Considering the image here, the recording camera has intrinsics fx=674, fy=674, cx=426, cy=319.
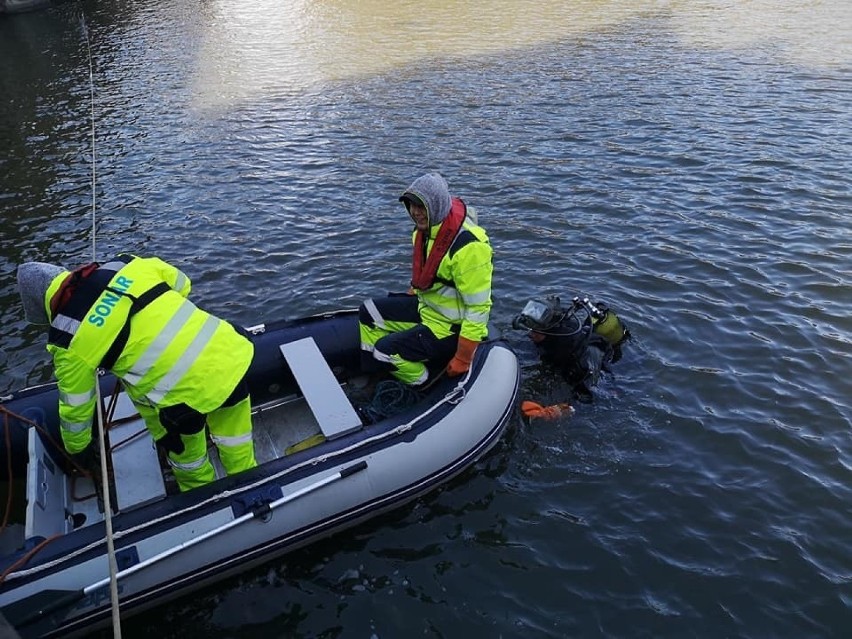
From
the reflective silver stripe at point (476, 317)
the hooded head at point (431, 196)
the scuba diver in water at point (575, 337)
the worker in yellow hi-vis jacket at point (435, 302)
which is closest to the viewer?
the hooded head at point (431, 196)

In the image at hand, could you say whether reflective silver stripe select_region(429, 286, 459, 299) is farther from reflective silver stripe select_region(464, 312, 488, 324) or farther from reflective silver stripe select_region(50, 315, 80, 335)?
reflective silver stripe select_region(50, 315, 80, 335)

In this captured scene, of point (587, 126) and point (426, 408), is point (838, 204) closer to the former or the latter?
point (587, 126)

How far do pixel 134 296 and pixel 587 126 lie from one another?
33.6 feet

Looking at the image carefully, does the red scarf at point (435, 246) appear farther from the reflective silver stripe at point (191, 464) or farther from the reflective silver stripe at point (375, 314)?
the reflective silver stripe at point (191, 464)

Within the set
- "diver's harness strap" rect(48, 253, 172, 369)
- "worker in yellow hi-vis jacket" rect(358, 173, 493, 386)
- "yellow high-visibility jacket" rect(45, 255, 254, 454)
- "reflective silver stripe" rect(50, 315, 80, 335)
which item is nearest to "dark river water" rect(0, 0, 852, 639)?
"worker in yellow hi-vis jacket" rect(358, 173, 493, 386)

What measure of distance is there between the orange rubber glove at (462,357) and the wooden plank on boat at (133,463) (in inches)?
96.4

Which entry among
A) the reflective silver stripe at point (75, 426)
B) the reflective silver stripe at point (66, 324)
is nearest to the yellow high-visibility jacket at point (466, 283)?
the reflective silver stripe at point (66, 324)

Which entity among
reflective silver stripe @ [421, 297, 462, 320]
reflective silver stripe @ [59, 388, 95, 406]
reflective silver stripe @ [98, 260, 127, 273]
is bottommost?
reflective silver stripe @ [421, 297, 462, 320]

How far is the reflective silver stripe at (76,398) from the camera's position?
14.1ft

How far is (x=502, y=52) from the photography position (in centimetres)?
1759

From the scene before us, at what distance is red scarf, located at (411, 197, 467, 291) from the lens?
5.38 m

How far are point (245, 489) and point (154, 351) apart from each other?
1213 millimetres

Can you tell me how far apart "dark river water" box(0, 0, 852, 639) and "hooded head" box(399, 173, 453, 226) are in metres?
2.20

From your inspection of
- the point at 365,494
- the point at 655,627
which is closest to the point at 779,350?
the point at 655,627
